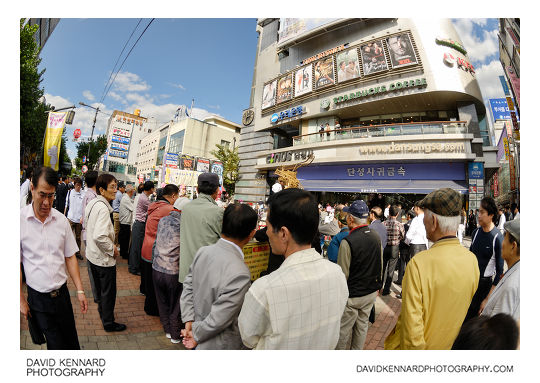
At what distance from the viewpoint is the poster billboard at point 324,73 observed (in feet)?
60.3

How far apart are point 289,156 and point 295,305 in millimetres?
19738

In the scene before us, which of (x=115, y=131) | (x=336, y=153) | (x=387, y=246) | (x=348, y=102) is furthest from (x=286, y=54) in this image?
(x=387, y=246)

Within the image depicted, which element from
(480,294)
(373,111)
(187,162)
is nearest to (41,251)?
(480,294)

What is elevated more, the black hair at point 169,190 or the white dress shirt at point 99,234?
the black hair at point 169,190

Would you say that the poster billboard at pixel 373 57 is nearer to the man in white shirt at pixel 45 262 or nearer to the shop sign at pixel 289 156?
the shop sign at pixel 289 156

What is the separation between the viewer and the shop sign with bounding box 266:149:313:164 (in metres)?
19.5

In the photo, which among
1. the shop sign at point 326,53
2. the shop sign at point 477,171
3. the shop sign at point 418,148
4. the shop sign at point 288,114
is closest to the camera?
the shop sign at point 477,171

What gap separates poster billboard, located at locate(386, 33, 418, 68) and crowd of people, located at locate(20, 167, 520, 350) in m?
15.8

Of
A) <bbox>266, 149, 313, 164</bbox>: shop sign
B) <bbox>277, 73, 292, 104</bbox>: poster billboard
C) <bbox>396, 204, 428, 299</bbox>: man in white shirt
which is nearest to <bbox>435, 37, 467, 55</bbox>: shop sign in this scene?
<bbox>266, 149, 313, 164</bbox>: shop sign

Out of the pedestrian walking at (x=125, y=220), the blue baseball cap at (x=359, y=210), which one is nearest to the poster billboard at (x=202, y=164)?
the pedestrian walking at (x=125, y=220)

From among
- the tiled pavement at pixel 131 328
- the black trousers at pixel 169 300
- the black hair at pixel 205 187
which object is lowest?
the tiled pavement at pixel 131 328

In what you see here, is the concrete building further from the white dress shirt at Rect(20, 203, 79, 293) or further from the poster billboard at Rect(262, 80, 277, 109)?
the white dress shirt at Rect(20, 203, 79, 293)

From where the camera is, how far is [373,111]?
715 inches

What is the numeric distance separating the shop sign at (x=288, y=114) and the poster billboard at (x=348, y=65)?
3678mm
